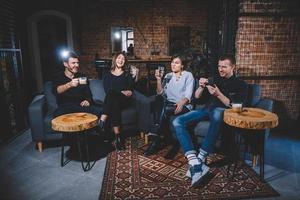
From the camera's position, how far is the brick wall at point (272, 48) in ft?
12.0

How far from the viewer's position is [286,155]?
318cm

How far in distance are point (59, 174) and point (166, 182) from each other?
3.88 feet

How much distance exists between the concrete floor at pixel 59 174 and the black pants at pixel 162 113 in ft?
2.59

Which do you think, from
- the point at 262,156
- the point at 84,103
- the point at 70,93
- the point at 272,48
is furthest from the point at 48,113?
the point at 272,48

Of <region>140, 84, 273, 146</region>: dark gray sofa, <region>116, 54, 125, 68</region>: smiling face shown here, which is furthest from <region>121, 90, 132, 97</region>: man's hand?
<region>116, 54, 125, 68</region>: smiling face

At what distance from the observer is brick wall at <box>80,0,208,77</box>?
809 centimetres

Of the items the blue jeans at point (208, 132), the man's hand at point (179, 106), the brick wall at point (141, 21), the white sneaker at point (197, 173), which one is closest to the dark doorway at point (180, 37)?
the brick wall at point (141, 21)

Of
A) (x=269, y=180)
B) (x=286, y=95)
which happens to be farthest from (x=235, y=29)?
(x=269, y=180)

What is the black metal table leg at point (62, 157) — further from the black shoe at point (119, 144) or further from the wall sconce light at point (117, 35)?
the wall sconce light at point (117, 35)

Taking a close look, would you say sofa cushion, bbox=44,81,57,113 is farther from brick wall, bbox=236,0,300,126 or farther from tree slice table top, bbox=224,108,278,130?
brick wall, bbox=236,0,300,126

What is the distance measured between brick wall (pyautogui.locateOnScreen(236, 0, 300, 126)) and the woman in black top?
1735 mm

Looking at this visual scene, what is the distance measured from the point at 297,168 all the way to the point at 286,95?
1544 mm

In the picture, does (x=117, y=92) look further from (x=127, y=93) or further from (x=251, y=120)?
(x=251, y=120)

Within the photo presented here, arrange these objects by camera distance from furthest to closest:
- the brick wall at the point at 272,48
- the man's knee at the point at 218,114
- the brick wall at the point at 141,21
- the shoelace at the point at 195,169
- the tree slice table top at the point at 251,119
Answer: the brick wall at the point at 141,21 → the brick wall at the point at 272,48 → the man's knee at the point at 218,114 → the shoelace at the point at 195,169 → the tree slice table top at the point at 251,119
